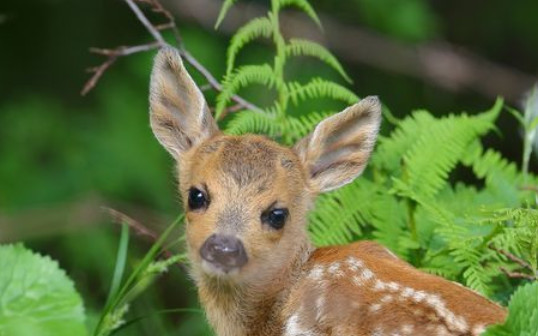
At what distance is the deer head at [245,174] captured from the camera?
515cm

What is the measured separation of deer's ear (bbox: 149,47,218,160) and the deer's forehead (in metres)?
0.19

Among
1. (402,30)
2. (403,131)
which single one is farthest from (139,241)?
(403,131)

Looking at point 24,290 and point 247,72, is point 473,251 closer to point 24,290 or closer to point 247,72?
point 247,72

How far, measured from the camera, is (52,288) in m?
5.29

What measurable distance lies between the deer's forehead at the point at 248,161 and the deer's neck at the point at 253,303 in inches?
13.4

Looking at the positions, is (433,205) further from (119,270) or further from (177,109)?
(119,270)

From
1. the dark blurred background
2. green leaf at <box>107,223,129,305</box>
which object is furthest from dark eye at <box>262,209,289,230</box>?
the dark blurred background

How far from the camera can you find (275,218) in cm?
535

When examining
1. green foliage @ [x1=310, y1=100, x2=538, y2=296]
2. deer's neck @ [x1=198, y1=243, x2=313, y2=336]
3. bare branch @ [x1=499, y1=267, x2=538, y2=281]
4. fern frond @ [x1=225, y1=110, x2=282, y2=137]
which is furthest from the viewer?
fern frond @ [x1=225, y1=110, x2=282, y2=137]

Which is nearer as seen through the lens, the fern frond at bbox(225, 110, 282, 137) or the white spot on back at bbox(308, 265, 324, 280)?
the white spot on back at bbox(308, 265, 324, 280)

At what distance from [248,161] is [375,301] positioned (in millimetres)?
891

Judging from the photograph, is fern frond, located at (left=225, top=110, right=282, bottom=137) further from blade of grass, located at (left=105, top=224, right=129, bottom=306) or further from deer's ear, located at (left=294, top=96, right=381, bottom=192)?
blade of grass, located at (left=105, top=224, right=129, bottom=306)

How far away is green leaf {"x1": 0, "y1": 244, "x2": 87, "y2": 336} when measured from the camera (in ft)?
16.8

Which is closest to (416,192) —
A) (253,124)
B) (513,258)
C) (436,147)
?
(436,147)
